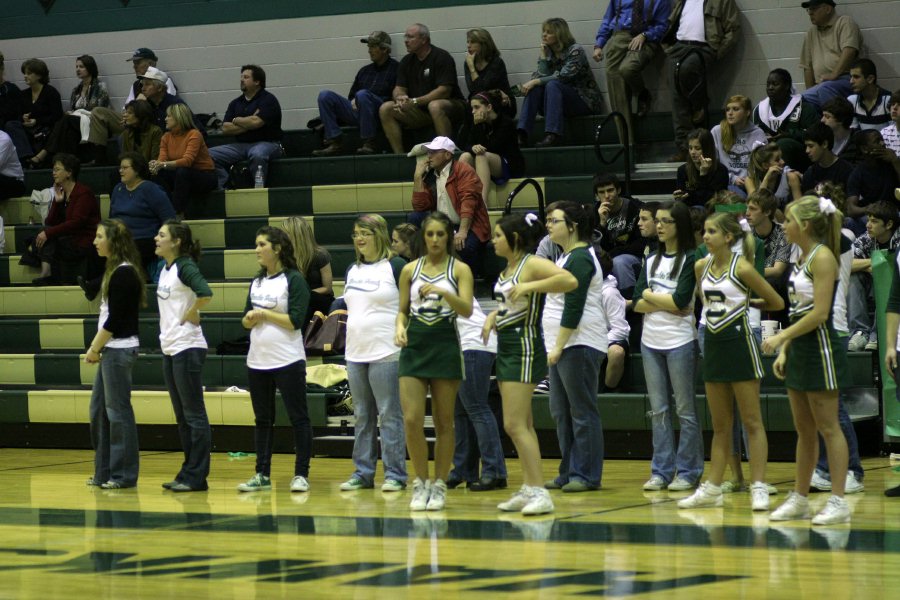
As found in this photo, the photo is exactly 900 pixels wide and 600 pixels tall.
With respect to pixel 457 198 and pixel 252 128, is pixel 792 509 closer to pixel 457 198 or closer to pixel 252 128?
pixel 457 198

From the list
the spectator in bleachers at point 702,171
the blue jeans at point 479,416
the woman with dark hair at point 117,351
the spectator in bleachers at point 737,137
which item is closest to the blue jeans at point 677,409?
the blue jeans at point 479,416

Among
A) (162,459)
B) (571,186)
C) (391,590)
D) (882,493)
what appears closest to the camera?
(391,590)

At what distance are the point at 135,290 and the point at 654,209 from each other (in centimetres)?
286

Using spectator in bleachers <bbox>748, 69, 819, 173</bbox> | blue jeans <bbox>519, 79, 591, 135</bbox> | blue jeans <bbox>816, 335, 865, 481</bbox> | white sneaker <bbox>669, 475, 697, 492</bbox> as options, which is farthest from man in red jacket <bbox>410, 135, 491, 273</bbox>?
blue jeans <bbox>816, 335, 865, 481</bbox>

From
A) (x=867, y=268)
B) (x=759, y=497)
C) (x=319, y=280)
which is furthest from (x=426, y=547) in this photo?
(x=319, y=280)

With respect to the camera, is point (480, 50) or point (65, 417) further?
point (480, 50)

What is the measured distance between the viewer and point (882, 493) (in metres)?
6.66

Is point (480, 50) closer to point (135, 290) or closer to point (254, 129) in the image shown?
point (254, 129)

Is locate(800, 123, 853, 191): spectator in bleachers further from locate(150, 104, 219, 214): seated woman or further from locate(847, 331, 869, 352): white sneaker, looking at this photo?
locate(150, 104, 219, 214): seated woman

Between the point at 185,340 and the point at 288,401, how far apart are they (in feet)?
2.10

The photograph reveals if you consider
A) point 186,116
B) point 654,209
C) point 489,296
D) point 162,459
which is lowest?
point 162,459

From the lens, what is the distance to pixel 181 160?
1141 centimetres

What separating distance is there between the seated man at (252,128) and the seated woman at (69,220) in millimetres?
1291

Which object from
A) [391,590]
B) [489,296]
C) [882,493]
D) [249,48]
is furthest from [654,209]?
[249,48]
